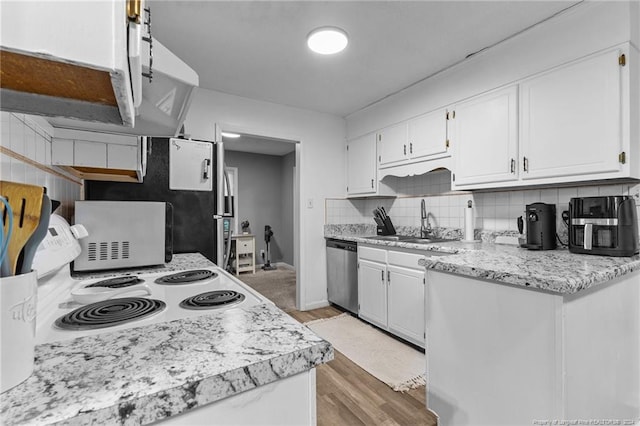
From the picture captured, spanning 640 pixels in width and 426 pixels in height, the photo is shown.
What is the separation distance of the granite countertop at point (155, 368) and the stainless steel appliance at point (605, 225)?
183 cm

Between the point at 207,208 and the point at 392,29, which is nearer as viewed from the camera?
the point at 392,29

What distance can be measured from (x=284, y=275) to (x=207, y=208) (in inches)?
133

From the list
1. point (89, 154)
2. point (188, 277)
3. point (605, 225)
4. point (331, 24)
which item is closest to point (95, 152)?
point (89, 154)

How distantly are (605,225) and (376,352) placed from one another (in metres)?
1.73

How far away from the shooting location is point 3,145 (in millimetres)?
739

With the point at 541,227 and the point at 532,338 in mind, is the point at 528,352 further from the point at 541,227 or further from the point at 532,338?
the point at 541,227

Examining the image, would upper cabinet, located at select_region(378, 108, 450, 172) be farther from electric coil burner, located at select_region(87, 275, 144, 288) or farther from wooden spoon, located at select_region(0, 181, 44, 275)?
wooden spoon, located at select_region(0, 181, 44, 275)

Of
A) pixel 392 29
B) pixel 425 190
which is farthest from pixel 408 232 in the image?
pixel 392 29

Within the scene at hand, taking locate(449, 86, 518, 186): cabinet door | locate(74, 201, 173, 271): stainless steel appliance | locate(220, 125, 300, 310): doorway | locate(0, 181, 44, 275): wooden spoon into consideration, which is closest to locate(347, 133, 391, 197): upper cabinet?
locate(449, 86, 518, 186): cabinet door

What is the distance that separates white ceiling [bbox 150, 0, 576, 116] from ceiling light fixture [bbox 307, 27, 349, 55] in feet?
0.15

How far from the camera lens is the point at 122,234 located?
1.40 m

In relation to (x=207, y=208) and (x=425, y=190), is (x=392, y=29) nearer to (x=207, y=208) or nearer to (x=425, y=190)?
(x=425, y=190)

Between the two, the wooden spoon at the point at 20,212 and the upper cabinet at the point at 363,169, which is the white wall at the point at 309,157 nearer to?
the upper cabinet at the point at 363,169

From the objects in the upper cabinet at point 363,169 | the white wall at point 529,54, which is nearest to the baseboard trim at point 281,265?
the upper cabinet at point 363,169
